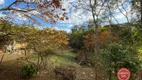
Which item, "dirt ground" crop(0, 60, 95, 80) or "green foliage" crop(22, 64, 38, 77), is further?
"dirt ground" crop(0, 60, 95, 80)

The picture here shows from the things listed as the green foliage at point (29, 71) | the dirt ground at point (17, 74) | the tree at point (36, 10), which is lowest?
the dirt ground at point (17, 74)

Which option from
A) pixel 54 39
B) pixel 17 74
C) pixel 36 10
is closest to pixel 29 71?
pixel 17 74

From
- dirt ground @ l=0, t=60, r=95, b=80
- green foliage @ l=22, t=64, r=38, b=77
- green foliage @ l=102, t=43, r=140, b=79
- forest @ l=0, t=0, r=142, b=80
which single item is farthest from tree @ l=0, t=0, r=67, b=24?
dirt ground @ l=0, t=60, r=95, b=80

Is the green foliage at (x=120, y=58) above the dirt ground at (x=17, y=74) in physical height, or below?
above

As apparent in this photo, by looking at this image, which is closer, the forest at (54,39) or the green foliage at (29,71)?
the forest at (54,39)

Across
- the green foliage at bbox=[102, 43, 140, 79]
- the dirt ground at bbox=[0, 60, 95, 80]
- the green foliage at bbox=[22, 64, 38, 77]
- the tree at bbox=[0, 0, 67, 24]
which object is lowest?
the dirt ground at bbox=[0, 60, 95, 80]

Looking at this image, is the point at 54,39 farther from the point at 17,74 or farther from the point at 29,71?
the point at 17,74

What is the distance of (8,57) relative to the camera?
45.2ft

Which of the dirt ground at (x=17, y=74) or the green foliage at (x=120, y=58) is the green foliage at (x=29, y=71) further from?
the green foliage at (x=120, y=58)

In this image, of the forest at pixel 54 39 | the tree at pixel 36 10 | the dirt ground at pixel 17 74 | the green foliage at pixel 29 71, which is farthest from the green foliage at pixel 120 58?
the green foliage at pixel 29 71

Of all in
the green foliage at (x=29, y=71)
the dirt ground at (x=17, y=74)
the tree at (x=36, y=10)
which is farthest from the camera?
the dirt ground at (x=17, y=74)

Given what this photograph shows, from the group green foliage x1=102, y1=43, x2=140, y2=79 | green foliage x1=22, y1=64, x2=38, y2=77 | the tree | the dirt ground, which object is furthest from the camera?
the dirt ground

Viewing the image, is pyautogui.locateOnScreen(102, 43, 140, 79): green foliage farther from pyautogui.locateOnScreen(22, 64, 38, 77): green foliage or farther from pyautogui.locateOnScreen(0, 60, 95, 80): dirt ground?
pyautogui.locateOnScreen(22, 64, 38, 77): green foliage

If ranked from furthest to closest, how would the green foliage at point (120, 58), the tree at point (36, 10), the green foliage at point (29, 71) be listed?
the green foliage at point (29, 71) < the tree at point (36, 10) < the green foliage at point (120, 58)
